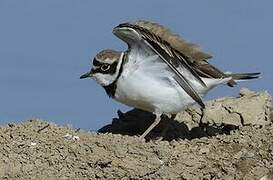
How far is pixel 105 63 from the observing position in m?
13.6

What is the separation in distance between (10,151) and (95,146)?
946 mm

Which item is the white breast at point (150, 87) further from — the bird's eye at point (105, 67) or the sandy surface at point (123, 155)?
the sandy surface at point (123, 155)

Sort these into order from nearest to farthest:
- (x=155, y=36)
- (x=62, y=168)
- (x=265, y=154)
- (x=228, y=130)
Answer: (x=62, y=168) < (x=265, y=154) < (x=155, y=36) < (x=228, y=130)

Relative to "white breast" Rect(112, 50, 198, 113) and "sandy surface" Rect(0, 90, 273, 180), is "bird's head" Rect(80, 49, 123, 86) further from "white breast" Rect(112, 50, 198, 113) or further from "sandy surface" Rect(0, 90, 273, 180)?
"sandy surface" Rect(0, 90, 273, 180)

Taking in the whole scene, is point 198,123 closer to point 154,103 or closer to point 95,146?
point 154,103

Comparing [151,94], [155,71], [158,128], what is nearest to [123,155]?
[151,94]

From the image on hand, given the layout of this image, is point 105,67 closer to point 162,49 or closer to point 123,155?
point 162,49

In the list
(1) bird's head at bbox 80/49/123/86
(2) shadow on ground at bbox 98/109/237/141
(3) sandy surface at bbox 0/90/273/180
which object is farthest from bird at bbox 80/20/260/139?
(3) sandy surface at bbox 0/90/273/180

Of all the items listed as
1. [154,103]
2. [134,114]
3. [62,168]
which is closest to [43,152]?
[62,168]

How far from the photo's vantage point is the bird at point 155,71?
1305 cm

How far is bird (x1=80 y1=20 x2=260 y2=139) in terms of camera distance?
13.1 meters

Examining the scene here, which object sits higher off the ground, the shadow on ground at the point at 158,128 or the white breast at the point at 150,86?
the white breast at the point at 150,86

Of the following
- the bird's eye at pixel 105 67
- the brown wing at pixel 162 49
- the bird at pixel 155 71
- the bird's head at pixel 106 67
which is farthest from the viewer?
the bird's eye at pixel 105 67

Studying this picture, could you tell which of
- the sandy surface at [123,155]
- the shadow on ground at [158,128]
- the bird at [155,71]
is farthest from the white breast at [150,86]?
the sandy surface at [123,155]
